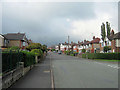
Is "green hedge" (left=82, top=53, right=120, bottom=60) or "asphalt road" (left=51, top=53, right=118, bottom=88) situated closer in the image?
"asphalt road" (left=51, top=53, right=118, bottom=88)

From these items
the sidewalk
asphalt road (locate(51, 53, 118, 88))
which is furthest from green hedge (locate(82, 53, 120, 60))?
the sidewalk

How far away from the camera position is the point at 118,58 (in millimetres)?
33375

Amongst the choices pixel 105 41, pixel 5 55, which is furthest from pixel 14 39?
pixel 5 55

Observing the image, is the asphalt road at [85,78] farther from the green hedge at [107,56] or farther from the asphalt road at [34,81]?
the green hedge at [107,56]

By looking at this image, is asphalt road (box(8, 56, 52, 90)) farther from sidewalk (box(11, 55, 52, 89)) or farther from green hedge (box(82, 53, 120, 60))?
green hedge (box(82, 53, 120, 60))

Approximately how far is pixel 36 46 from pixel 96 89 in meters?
29.4

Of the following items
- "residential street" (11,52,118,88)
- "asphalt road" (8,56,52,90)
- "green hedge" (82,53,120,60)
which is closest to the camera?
"asphalt road" (8,56,52,90)

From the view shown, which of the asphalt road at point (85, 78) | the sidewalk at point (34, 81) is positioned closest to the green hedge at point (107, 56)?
the asphalt road at point (85, 78)

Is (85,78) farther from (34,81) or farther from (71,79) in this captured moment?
(34,81)

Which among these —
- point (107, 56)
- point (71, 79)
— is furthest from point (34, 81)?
point (107, 56)

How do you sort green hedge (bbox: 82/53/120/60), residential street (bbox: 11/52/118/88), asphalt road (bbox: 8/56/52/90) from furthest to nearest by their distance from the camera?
green hedge (bbox: 82/53/120/60) < residential street (bbox: 11/52/118/88) < asphalt road (bbox: 8/56/52/90)

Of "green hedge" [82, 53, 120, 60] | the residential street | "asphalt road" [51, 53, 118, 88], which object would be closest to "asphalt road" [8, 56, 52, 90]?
the residential street

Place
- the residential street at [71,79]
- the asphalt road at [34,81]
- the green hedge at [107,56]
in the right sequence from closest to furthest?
the asphalt road at [34,81] < the residential street at [71,79] < the green hedge at [107,56]

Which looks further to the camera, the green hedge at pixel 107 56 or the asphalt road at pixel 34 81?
the green hedge at pixel 107 56
